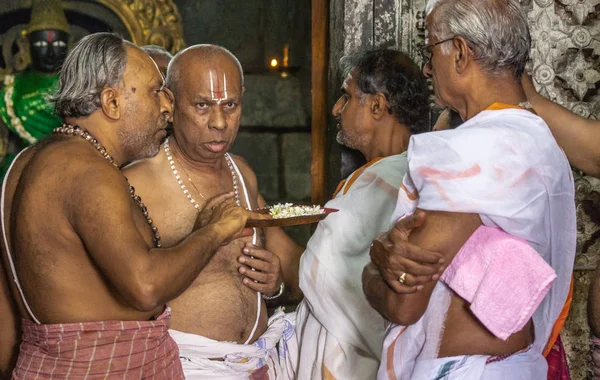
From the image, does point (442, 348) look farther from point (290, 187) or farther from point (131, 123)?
point (290, 187)

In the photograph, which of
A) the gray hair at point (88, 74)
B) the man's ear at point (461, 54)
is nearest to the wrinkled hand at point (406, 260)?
the man's ear at point (461, 54)

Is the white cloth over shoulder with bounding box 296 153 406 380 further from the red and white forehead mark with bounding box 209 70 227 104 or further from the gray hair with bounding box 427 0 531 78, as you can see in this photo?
the gray hair with bounding box 427 0 531 78

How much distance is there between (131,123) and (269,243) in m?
1.10

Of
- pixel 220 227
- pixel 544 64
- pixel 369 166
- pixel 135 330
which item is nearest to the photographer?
pixel 135 330

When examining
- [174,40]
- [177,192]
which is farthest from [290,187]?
[177,192]

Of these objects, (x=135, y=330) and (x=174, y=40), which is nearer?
(x=135, y=330)

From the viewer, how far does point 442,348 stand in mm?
2170

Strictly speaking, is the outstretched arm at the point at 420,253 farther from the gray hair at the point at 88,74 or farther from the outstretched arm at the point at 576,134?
the gray hair at the point at 88,74

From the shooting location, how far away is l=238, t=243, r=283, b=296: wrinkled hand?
3004mm

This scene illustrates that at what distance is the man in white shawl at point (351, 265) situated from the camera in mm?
3020

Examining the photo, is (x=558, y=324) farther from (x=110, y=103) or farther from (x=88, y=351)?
(x=110, y=103)

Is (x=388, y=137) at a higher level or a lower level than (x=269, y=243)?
higher

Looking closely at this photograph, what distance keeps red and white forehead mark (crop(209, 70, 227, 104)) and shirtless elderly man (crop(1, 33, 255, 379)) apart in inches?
19.0

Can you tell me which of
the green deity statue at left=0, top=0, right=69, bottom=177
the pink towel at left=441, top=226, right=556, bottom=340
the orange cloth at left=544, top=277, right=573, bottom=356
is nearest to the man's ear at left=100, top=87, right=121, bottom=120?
the pink towel at left=441, top=226, right=556, bottom=340
